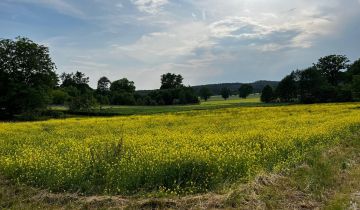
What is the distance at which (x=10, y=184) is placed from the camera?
36.4ft

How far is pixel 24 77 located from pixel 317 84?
67.8 m

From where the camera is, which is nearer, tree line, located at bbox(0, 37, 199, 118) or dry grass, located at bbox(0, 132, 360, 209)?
dry grass, located at bbox(0, 132, 360, 209)

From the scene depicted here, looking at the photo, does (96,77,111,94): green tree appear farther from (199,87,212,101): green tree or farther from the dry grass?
the dry grass

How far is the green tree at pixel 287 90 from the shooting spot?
10962 cm

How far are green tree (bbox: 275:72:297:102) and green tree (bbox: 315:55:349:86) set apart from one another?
14.2 m

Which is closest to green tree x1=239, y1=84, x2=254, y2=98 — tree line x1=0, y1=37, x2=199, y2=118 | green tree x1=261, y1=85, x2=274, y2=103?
green tree x1=261, y1=85, x2=274, y2=103

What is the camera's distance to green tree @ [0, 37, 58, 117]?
63.6 m

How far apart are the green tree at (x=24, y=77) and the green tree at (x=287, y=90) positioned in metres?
61.1

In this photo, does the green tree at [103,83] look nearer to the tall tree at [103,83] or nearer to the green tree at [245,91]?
the tall tree at [103,83]

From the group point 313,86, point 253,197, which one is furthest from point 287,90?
point 253,197

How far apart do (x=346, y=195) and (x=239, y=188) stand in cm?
238

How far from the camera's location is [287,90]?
11031 centimetres

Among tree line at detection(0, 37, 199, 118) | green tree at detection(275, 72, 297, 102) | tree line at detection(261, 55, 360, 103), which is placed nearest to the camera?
tree line at detection(0, 37, 199, 118)

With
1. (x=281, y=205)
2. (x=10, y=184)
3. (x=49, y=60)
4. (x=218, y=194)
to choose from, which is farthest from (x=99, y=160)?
(x=49, y=60)
